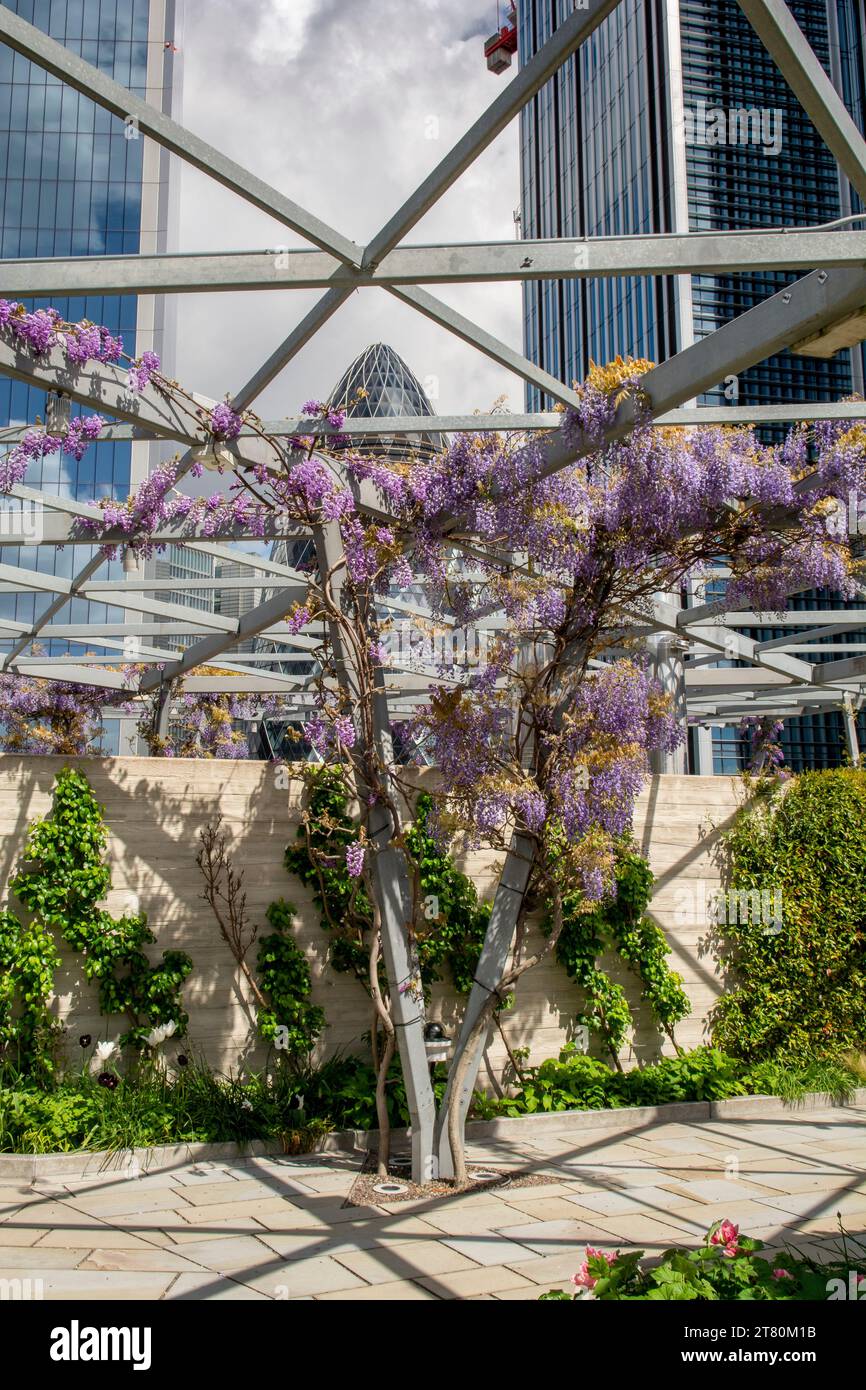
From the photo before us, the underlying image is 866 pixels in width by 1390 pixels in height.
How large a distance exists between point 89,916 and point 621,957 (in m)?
4.00

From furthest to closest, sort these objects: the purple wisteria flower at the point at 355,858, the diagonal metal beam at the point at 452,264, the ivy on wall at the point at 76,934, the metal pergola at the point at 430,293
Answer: the ivy on wall at the point at 76,934
the purple wisteria flower at the point at 355,858
the diagonal metal beam at the point at 452,264
the metal pergola at the point at 430,293

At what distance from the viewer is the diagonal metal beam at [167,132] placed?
3.22 meters

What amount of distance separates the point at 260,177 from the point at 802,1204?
5274mm

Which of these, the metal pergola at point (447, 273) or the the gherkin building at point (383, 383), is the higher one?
the the gherkin building at point (383, 383)

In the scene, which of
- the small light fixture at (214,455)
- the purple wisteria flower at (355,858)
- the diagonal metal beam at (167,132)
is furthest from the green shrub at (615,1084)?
the diagonal metal beam at (167,132)

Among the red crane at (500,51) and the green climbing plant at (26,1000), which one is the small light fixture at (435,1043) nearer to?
the green climbing plant at (26,1000)

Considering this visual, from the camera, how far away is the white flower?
6.57 metres

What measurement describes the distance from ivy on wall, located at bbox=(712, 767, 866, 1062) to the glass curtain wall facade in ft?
130

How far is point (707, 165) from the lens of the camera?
125ft

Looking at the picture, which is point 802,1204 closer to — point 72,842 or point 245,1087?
point 245,1087

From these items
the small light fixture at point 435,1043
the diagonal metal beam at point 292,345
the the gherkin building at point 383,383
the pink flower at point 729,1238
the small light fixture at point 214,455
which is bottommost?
the pink flower at point 729,1238

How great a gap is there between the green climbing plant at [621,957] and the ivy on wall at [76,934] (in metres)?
2.95

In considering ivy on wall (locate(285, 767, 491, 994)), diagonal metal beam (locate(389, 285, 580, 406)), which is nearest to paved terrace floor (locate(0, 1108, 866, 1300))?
ivy on wall (locate(285, 767, 491, 994))
